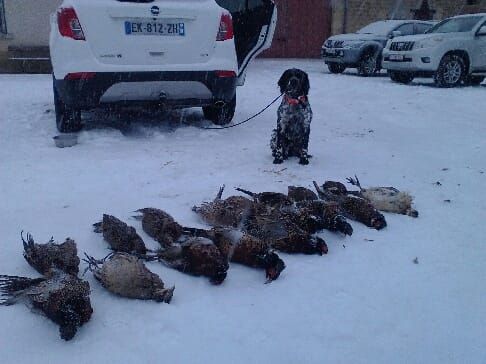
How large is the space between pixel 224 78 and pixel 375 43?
10.3 meters

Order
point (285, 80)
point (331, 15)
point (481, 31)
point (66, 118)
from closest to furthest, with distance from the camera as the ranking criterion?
point (285, 80) < point (66, 118) < point (481, 31) < point (331, 15)

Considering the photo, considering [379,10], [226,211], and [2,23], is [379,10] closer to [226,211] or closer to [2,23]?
[2,23]

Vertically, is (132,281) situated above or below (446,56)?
below

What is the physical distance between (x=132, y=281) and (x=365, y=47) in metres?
13.6

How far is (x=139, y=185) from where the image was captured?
4375mm

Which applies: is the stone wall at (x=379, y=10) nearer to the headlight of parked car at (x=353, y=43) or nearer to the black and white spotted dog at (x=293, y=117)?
the headlight of parked car at (x=353, y=43)

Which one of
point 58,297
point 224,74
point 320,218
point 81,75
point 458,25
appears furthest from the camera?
point 458,25

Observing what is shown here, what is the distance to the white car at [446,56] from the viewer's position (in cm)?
1201

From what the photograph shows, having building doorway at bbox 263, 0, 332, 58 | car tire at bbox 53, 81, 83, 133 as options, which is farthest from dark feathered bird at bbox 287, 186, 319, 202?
building doorway at bbox 263, 0, 332, 58

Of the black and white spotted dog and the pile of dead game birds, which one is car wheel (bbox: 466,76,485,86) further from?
the pile of dead game birds

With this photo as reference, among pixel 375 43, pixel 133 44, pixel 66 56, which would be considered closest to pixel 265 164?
pixel 133 44

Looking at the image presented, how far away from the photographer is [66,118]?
19.6 feet

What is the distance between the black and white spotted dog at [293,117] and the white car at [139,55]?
101 centimetres

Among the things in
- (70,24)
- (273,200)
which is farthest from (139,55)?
(273,200)
